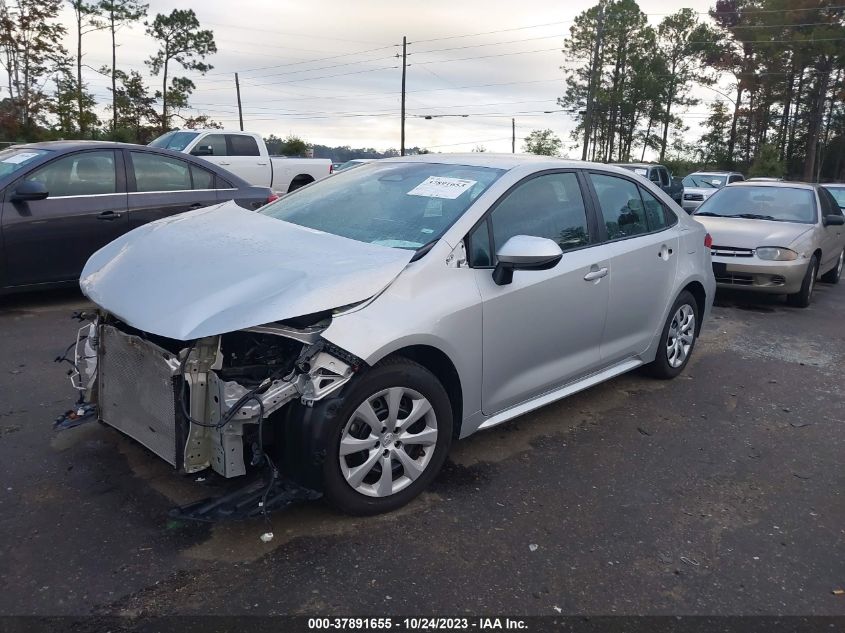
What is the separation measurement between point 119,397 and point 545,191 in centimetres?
260

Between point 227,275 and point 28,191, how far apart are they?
423 centimetres

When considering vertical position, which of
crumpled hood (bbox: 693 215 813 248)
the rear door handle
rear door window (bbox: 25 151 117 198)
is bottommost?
the rear door handle

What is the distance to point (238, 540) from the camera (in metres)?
2.98

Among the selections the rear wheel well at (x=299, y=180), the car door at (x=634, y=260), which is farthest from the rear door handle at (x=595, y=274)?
the rear wheel well at (x=299, y=180)

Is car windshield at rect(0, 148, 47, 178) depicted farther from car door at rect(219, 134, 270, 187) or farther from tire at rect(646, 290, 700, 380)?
car door at rect(219, 134, 270, 187)

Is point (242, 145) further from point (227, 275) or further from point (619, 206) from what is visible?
point (227, 275)

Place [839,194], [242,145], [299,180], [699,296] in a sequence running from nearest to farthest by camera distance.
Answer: [699,296]
[242,145]
[839,194]
[299,180]

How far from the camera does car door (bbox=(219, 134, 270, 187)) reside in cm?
1461

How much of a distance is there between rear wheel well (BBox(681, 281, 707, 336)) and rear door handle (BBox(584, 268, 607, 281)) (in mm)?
1434

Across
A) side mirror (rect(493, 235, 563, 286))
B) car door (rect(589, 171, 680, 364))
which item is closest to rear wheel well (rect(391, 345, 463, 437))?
side mirror (rect(493, 235, 563, 286))

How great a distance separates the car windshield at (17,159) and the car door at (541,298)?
503 centimetres

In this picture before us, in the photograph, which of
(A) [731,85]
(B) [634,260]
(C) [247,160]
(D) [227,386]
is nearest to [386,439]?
(D) [227,386]

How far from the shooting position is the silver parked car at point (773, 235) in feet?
27.6

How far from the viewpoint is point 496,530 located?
10.3 feet
